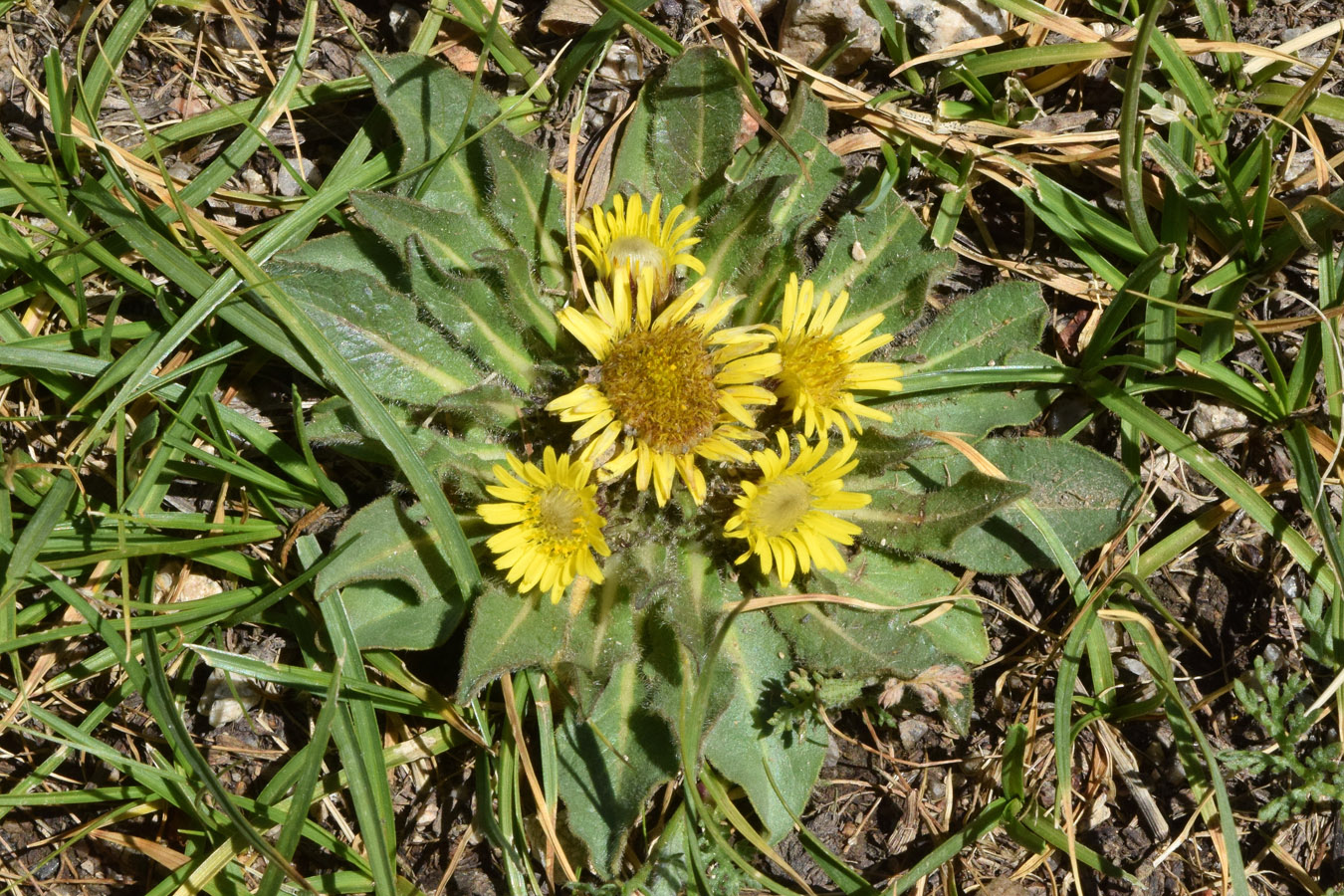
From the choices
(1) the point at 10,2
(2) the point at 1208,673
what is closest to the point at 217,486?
(1) the point at 10,2

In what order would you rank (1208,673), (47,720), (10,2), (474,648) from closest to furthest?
(474,648), (47,720), (10,2), (1208,673)

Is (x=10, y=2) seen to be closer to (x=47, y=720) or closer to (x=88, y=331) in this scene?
(x=88, y=331)

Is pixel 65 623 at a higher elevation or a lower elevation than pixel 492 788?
higher

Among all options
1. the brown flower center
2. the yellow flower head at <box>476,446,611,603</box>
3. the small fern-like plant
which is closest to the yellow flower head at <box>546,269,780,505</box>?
the brown flower center

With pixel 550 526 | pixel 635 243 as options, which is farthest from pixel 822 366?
pixel 550 526

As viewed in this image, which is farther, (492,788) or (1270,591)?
(1270,591)

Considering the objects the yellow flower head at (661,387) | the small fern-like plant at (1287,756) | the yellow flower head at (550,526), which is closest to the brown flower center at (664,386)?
the yellow flower head at (661,387)

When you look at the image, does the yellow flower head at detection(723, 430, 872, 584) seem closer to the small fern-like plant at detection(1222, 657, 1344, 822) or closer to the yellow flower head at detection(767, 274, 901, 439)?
the yellow flower head at detection(767, 274, 901, 439)

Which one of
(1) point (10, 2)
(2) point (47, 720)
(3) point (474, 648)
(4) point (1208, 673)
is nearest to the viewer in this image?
(3) point (474, 648)
